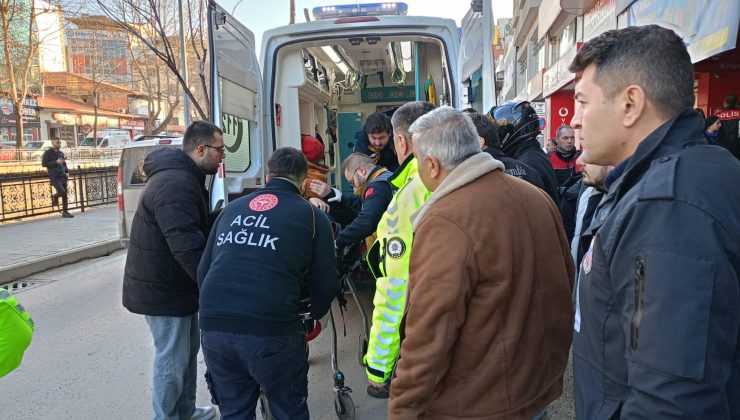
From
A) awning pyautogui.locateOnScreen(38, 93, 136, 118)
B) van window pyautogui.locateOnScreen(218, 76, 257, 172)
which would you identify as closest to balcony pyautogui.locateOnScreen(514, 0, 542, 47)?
van window pyautogui.locateOnScreen(218, 76, 257, 172)

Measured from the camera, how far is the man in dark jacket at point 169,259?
2.59 meters

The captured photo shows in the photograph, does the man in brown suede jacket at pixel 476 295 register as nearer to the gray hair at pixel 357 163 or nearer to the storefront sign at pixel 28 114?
the gray hair at pixel 357 163

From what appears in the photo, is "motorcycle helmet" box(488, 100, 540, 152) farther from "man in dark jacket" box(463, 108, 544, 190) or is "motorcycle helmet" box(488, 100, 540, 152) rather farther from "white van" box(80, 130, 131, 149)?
"white van" box(80, 130, 131, 149)

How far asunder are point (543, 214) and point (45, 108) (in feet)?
128

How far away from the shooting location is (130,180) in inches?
331

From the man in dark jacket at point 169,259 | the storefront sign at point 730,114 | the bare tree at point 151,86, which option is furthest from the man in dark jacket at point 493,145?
the bare tree at point 151,86

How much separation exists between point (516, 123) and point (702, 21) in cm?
256

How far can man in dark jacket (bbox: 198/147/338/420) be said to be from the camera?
2.20m

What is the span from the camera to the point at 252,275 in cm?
221

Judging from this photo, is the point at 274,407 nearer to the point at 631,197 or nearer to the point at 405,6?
the point at 631,197

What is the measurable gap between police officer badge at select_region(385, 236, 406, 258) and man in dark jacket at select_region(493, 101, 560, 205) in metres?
1.74

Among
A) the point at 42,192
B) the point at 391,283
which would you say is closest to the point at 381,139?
the point at 391,283

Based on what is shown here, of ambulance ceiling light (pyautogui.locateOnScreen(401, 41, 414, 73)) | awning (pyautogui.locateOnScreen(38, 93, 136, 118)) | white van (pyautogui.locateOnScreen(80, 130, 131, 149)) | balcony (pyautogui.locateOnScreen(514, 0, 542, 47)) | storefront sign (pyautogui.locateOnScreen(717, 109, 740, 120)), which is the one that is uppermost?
balcony (pyautogui.locateOnScreen(514, 0, 542, 47))

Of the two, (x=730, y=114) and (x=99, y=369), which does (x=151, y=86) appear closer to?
(x=99, y=369)
